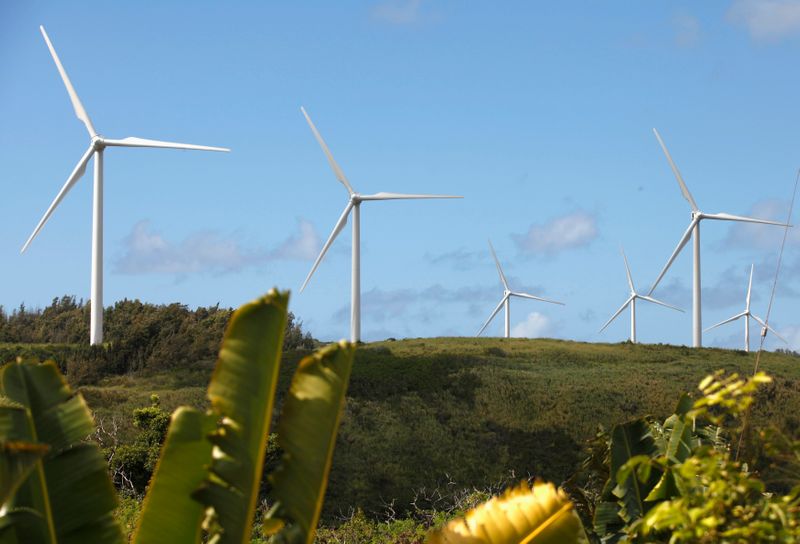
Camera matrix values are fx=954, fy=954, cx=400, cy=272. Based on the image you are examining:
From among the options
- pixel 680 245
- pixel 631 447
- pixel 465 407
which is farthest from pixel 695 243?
pixel 631 447

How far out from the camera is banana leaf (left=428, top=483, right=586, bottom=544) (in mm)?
4426

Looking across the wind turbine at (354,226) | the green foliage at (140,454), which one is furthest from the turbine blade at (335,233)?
the green foliage at (140,454)

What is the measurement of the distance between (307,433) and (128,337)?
3086 centimetres

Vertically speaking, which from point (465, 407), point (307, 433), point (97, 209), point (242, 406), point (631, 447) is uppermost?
point (97, 209)

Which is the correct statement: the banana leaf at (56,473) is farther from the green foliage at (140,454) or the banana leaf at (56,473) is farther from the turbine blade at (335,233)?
the turbine blade at (335,233)

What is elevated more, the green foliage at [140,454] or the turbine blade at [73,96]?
the turbine blade at [73,96]

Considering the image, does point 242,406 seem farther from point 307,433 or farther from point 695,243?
point 695,243

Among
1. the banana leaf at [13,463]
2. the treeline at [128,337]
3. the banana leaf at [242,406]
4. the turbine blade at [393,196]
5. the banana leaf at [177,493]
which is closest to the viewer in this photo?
the banana leaf at [13,463]

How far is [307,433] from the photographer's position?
160 inches

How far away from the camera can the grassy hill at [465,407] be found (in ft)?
65.2

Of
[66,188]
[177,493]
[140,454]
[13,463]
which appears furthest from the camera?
[66,188]

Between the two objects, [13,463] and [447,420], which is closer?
[13,463]

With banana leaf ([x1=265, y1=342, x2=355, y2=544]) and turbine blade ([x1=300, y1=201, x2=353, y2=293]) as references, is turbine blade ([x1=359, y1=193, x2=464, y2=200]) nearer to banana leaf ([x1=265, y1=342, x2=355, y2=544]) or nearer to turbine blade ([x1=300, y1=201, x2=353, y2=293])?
turbine blade ([x1=300, y1=201, x2=353, y2=293])

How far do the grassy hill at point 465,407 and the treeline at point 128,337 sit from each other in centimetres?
194
